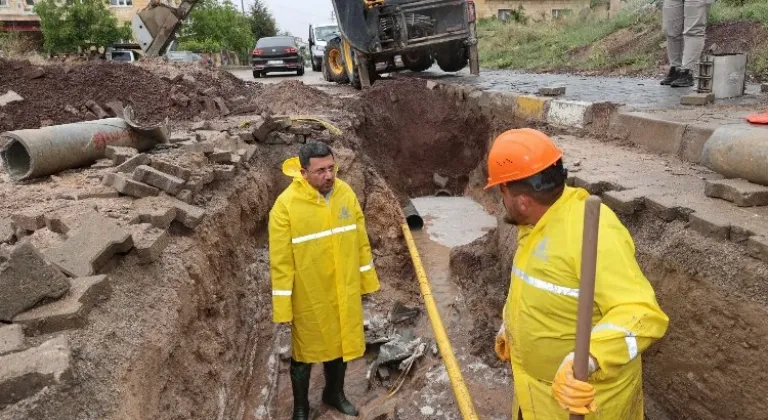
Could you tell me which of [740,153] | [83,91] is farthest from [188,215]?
[83,91]

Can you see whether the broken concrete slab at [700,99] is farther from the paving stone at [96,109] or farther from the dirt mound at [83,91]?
the paving stone at [96,109]

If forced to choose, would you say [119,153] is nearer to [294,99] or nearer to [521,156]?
[521,156]

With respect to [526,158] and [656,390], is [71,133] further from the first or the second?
[656,390]

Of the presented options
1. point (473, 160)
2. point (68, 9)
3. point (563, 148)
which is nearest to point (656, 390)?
point (563, 148)

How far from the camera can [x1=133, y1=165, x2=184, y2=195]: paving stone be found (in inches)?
180

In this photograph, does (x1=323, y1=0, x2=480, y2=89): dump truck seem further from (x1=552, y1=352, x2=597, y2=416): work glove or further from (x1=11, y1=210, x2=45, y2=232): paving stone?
(x1=552, y1=352, x2=597, y2=416): work glove

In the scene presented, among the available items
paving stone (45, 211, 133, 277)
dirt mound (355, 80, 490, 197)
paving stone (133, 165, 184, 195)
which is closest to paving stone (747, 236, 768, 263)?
paving stone (45, 211, 133, 277)

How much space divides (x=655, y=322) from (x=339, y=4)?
9931 millimetres

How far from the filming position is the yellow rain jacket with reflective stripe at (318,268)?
3842mm

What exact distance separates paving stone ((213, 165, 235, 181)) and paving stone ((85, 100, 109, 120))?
4.14 meters

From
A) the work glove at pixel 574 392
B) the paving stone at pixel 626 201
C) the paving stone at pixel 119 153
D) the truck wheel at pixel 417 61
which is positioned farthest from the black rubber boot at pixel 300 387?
the truck wheel at pixel 417 61

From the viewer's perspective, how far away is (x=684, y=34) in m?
6.75

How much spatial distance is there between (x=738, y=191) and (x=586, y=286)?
2273 millimetres

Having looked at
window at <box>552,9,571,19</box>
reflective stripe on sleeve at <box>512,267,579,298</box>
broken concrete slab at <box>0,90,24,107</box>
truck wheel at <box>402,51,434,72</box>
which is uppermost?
window at <box>552,9,571,19</box>
